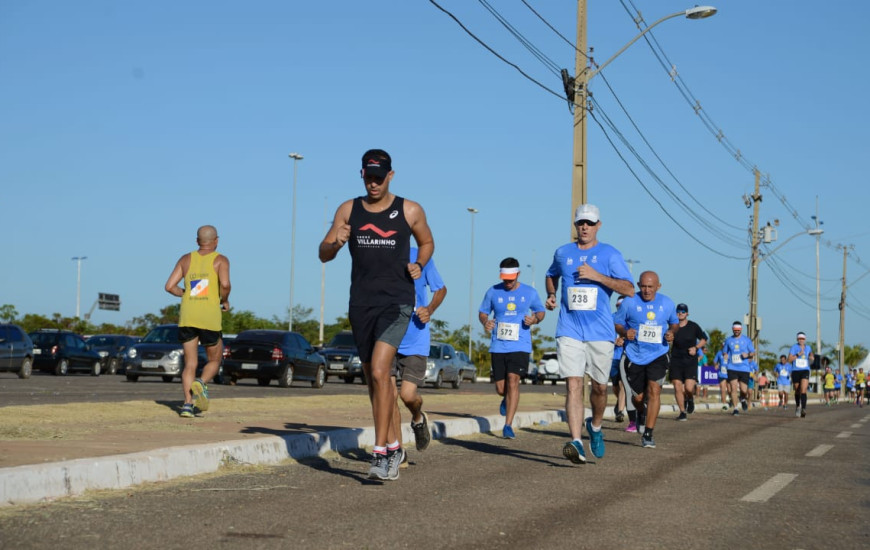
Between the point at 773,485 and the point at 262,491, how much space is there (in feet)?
12.9

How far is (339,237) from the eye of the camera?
784 cm

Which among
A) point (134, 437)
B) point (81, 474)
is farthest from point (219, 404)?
point (81, 474)

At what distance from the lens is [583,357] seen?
33.0ft

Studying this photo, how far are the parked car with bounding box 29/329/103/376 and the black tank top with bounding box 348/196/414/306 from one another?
29267 millimetres

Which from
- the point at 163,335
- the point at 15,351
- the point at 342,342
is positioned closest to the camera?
the point at 15,351

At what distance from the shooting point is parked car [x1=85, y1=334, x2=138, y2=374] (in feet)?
131

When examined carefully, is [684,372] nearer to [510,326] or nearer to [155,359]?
[510,326]

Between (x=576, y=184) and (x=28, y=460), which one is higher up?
(x=576, y=184)

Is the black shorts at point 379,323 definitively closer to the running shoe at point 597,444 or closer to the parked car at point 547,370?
the running shoe at point 597,444

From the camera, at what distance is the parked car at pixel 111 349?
131ft

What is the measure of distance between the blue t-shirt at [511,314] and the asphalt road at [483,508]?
9.35 ft

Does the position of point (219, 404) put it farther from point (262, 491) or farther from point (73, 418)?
point (262, 491)

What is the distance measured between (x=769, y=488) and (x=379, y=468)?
2.94 meters

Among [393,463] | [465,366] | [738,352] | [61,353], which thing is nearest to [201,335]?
[393,463]
